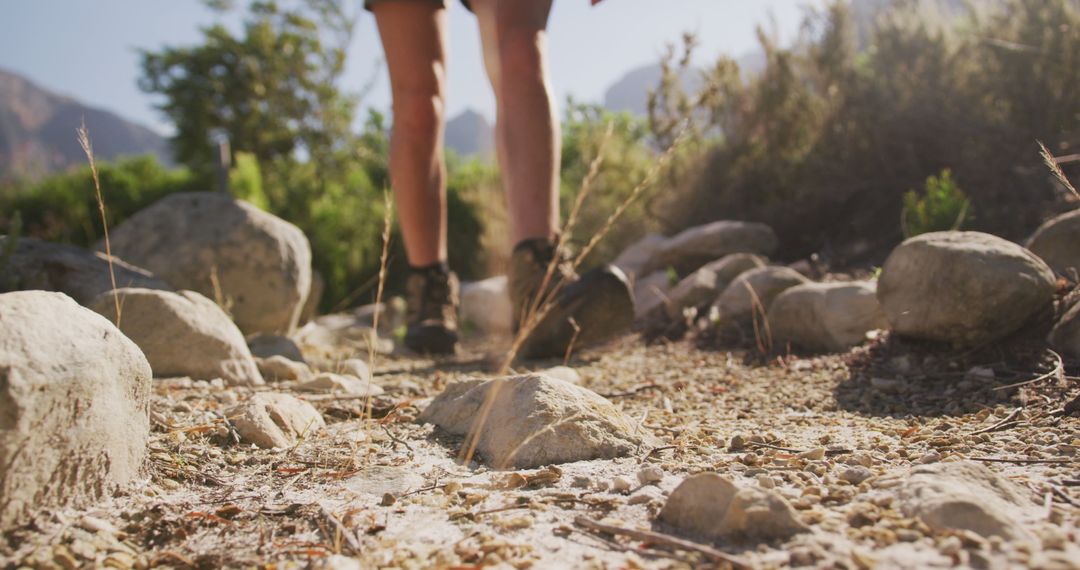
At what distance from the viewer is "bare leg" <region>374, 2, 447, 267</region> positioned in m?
2.90

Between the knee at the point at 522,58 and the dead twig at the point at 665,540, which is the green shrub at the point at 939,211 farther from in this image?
the dead twig at the point at 665,540

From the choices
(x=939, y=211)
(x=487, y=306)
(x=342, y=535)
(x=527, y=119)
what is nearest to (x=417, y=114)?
(x=527, y=119)

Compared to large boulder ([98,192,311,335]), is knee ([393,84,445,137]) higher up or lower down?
higher up

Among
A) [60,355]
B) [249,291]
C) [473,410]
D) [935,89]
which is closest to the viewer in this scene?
[60,355]

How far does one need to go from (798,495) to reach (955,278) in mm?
1357

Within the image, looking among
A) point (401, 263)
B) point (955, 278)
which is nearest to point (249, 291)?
point (955, 278)

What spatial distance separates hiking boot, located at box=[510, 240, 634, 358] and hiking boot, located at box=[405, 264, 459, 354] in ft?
1.88

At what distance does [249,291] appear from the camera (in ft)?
12.2

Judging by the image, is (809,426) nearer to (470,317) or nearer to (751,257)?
(751,257)

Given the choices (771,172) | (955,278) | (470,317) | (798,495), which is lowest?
(470,317)

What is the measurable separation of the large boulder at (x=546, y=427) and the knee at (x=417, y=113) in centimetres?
162

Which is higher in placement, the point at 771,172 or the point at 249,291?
the point at 771,172

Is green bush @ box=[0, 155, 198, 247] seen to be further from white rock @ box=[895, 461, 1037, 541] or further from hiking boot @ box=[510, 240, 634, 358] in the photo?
white rock @ box=[895, 461, 1037, 541]

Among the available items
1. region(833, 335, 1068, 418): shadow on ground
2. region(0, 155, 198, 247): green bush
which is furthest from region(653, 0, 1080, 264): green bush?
region(0, 155, 198, 247): green bush
